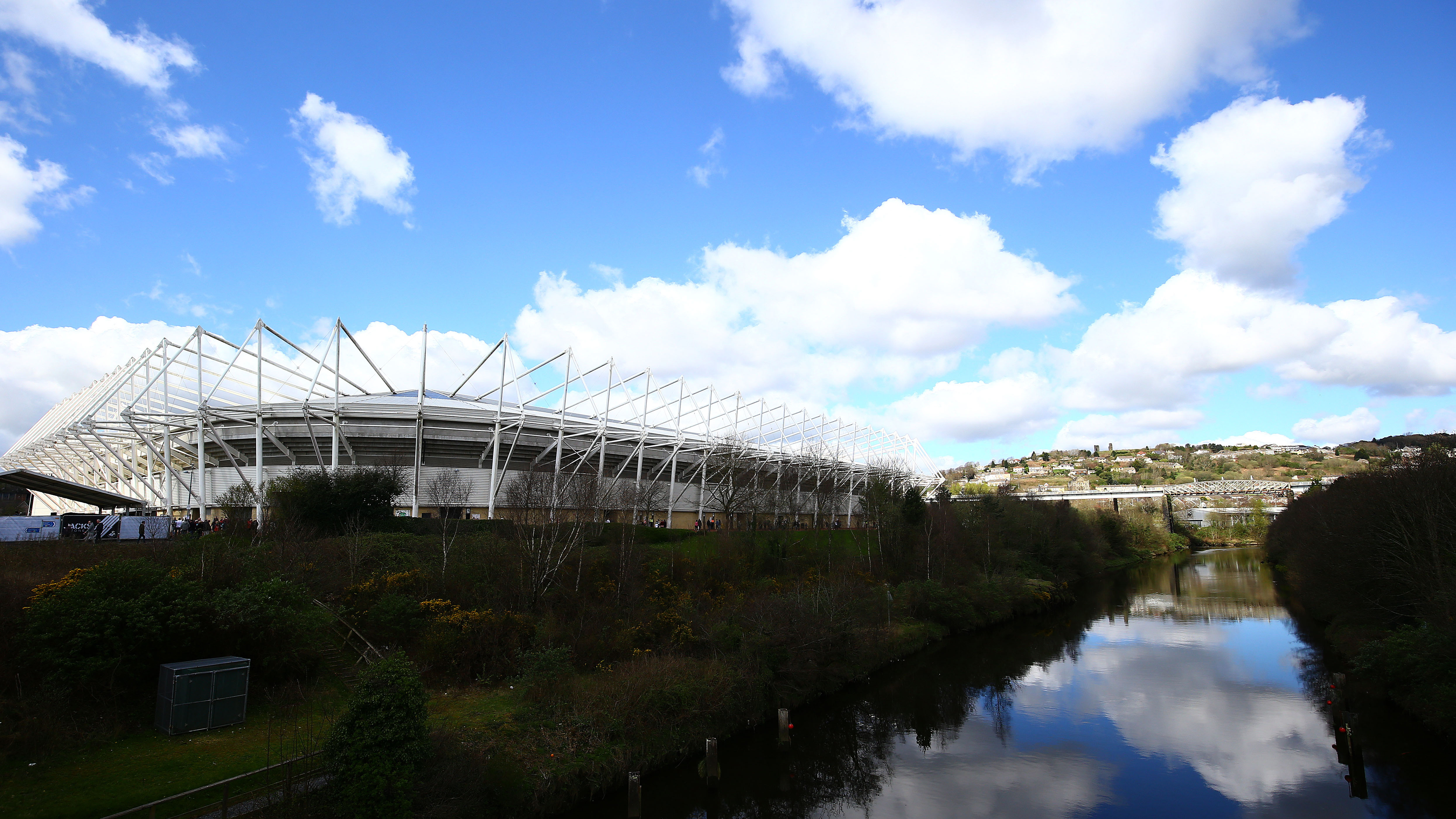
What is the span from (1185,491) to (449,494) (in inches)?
5132

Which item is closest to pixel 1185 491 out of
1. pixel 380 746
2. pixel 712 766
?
pixel 712 766

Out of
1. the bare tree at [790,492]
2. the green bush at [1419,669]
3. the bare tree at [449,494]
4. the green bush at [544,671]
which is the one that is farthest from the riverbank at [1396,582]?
the bare tree at [449,494]

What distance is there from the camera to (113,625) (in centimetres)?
1462

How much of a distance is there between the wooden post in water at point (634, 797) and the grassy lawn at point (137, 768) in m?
6.45

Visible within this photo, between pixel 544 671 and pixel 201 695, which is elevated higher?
pixel 201 695

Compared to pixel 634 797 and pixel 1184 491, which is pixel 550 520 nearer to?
pixel 634 797

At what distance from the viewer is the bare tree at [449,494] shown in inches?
1406

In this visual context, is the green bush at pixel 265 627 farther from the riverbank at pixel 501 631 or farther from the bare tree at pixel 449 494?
the bare tree at pixel 449 494

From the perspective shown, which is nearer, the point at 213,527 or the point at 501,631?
the point at 501,631

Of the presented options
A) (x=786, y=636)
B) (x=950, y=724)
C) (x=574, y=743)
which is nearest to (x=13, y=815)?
(x=574, y=743)

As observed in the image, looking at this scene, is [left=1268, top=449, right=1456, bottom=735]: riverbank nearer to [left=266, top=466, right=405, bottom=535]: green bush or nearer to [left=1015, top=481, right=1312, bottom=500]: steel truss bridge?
[left=266, top=466, right=405, bottom=535]: green bush

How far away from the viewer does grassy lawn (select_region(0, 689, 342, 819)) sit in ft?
36.9

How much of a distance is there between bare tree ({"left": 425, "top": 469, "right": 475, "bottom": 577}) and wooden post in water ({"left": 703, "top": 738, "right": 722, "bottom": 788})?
1806cm

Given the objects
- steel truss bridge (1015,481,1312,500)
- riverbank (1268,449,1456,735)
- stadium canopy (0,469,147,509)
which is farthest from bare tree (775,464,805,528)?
steel truss bridge (1015,481,1312,500)
